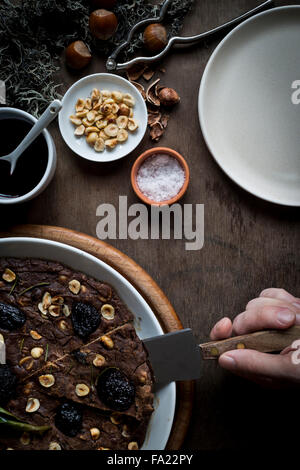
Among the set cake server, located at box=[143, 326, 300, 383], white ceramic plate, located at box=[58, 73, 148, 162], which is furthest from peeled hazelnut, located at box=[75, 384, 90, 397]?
white ceramic plate, located at box=[58, 73, 148, 162]

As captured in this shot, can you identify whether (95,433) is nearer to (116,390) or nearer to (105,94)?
(116,390)

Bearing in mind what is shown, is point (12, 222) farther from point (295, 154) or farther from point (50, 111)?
point (295, 154)

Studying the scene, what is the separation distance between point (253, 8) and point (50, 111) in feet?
2.96

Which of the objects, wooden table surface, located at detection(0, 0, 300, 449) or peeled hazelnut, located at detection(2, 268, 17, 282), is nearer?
peeled hazelnut, located at detection(2, 268, 17, 282)

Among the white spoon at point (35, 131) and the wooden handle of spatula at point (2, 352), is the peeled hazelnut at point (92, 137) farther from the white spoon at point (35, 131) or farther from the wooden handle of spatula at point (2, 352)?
the wooden handle of spatula at point (2, 352)

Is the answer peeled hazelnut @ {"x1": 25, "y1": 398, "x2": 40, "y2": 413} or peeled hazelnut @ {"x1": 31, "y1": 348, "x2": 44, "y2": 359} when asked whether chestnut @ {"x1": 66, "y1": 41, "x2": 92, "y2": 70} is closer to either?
peeled hazelnut @ {"x1": 31, "y1": 348, "x2": 44, "y2": 359}

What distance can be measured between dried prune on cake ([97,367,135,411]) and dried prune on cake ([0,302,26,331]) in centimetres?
34

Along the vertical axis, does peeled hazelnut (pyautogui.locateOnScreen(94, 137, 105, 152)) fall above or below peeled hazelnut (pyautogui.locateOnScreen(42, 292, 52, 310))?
above

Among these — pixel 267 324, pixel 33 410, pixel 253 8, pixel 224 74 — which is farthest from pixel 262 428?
pixel 253 8

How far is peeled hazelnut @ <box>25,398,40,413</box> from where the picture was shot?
1.45 meters

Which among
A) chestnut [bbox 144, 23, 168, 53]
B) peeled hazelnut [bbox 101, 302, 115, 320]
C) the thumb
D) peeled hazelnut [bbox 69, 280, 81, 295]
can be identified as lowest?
the thumb

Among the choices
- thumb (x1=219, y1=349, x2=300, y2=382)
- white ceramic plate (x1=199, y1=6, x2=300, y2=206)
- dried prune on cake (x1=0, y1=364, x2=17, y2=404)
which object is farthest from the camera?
white ceramic plate (x1=199, y1=6, x2=300, y2=206)

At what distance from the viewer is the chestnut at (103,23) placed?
5.10 feet

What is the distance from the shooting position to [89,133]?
159 cm
